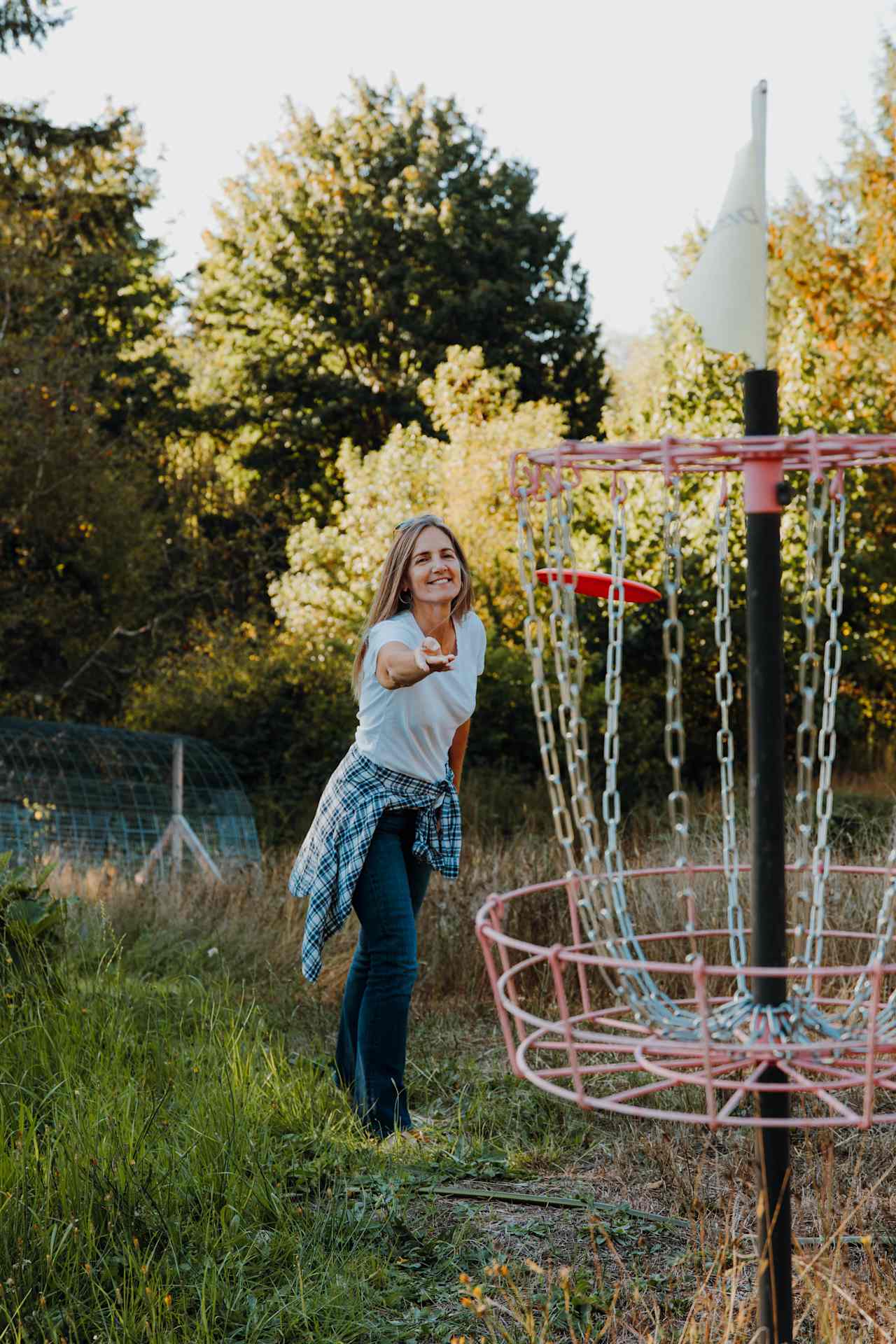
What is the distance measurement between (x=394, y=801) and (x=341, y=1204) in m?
1.09

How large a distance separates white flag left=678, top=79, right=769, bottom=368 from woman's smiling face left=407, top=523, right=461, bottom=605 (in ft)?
7.07

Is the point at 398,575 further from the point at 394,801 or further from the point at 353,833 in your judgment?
the point at 353,833

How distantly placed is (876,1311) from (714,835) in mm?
4973

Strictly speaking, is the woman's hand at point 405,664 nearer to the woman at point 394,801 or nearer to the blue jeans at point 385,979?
the woman at point 394,801

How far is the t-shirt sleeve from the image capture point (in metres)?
3.57

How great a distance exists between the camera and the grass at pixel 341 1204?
2.60 m

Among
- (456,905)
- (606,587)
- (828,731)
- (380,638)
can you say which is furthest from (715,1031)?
(456,905)

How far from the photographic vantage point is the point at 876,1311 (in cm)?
258

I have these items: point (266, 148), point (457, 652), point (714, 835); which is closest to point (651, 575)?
point (714, 835)

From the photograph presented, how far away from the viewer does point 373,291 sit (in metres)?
21.3

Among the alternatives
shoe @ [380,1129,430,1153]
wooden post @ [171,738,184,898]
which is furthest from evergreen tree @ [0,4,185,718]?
shoe @ [380,1129,430,1153]

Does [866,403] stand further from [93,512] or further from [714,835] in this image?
[93,512]

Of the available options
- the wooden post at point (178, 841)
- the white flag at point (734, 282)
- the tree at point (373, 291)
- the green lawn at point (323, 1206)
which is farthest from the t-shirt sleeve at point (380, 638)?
the tree at point (373, 291)

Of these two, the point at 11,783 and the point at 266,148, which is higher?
the point at 266,148
